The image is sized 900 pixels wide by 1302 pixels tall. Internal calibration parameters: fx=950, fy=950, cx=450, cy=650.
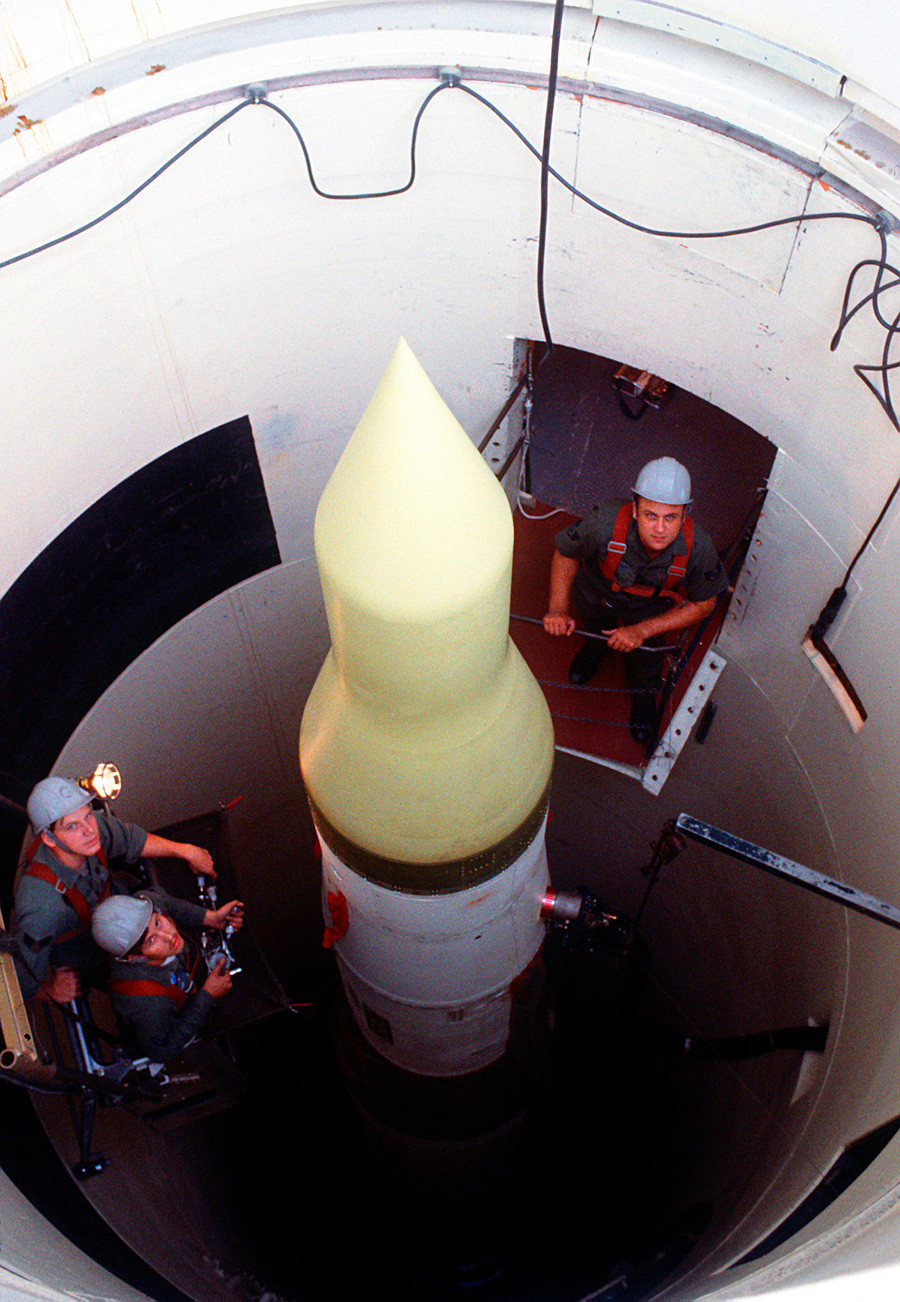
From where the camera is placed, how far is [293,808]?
374 inches

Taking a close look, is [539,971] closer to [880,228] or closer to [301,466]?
[301,466]

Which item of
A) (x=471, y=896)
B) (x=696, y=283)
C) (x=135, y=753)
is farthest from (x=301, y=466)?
(x=471, y=896)

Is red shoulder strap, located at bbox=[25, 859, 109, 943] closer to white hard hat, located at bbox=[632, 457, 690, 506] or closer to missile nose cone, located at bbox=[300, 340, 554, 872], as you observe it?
missile nose cone, located at bbox=[300, 340, 554, 872]

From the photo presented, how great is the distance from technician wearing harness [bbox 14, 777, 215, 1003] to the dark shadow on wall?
0.77m

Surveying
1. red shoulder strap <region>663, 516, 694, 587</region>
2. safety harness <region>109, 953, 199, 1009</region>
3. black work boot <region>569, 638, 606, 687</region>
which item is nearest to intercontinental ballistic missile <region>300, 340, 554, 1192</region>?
safety harness <region>109, 953, 199, 1009</region>

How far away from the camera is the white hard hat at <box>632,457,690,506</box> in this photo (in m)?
5.31

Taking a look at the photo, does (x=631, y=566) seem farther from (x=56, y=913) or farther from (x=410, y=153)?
(x=56, y=913)

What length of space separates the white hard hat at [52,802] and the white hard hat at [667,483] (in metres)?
3.59

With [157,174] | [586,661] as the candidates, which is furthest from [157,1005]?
[157,174]

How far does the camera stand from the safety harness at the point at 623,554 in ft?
18.5

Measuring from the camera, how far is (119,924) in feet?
16.4

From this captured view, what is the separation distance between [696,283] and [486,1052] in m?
5.06

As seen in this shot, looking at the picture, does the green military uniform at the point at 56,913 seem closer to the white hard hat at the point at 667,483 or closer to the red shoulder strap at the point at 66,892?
the red shoulder strap at the point at 66,892

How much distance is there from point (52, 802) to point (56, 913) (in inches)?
25.2
